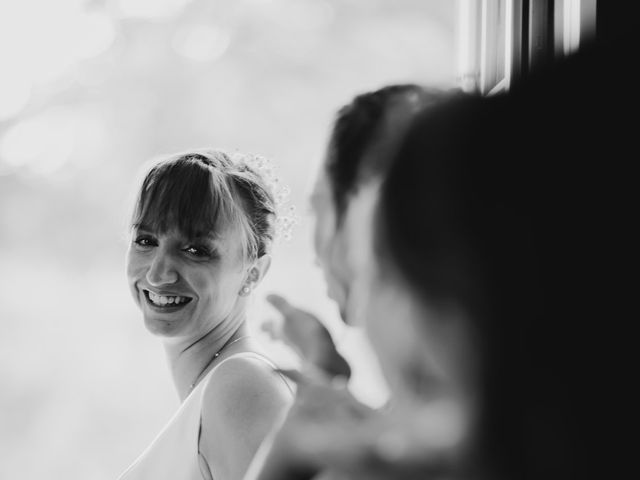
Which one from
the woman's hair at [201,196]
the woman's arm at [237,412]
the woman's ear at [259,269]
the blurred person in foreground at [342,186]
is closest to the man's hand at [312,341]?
the blurred person in foreground at [342,186]

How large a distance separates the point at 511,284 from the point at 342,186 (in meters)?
0.16

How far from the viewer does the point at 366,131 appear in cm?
54

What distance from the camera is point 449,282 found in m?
0.39

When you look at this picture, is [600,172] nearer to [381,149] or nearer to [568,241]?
[568,241]

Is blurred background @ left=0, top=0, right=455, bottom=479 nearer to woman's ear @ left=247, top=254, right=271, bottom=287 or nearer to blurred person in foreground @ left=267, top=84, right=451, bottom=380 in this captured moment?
woman's ear @ left=247, top=254, right=271, bottom=287

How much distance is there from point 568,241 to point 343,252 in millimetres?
171

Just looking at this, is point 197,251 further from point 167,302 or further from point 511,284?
point 511,284

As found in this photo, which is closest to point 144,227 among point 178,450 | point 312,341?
point 178,450

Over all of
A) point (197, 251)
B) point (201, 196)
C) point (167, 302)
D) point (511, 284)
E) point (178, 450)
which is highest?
point (511, 284)

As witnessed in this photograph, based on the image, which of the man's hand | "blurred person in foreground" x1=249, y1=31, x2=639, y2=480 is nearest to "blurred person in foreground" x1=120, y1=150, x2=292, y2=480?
the man's hand

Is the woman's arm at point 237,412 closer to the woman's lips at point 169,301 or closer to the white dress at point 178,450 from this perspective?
the white dress at point 178,450

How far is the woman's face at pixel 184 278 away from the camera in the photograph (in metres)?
1.41

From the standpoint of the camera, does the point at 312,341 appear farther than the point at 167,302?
No

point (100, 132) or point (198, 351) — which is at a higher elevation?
point (100, 132)
